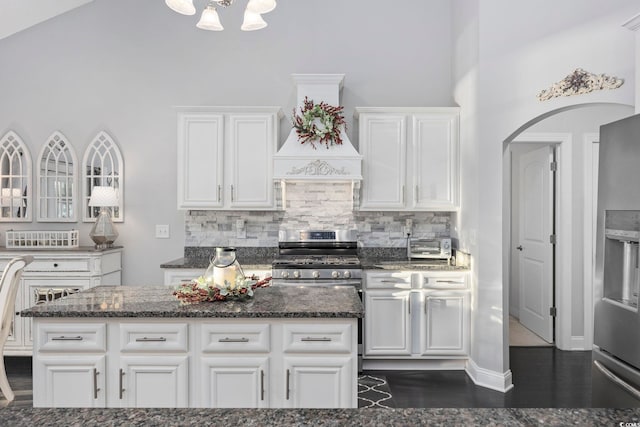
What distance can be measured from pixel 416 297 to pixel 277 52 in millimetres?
2855

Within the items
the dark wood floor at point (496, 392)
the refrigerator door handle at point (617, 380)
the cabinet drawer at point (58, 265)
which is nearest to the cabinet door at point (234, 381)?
the dark wood floor at point (496, 392)

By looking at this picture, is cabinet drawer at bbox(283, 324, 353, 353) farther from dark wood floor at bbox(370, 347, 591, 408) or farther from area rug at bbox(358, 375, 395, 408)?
dark wood floor at bbox(370, 347, 591, 408)

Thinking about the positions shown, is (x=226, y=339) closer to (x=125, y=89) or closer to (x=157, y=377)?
(x=157, y=377)

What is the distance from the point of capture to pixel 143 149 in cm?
458

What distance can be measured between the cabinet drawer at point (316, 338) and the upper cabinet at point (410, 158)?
2.17 m

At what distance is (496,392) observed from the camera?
11.5 ft

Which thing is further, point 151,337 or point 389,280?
point 389,280

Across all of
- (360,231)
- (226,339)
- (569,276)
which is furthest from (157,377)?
(569,276)

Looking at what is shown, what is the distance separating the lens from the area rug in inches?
128

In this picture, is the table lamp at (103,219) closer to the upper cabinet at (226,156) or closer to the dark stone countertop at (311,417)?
the upper cabinet at (226,156)

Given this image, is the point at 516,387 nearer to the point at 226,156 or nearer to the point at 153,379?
the point at 153,379

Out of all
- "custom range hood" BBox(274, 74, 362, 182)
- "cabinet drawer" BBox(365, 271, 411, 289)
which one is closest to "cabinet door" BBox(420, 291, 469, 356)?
"cabinet drawer" BBox(365, 271, 411, 289)

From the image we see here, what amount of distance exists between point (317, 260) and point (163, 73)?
2561 millimetres

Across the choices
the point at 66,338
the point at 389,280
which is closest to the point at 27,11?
the point at 66,338
